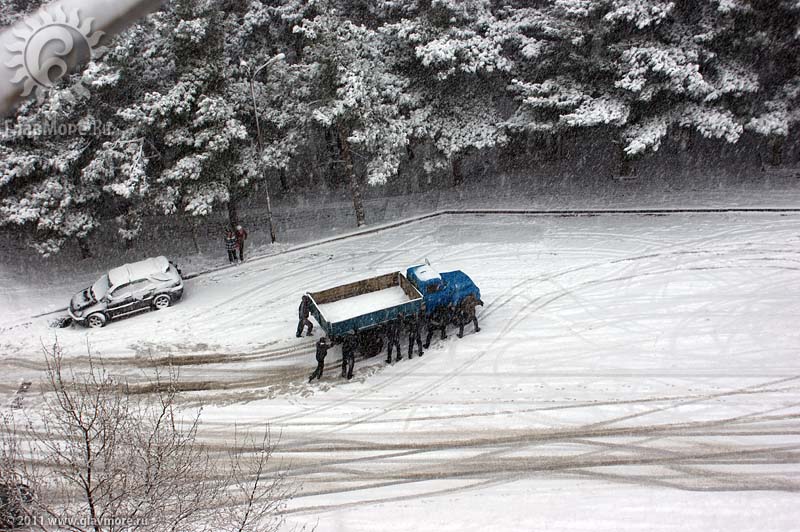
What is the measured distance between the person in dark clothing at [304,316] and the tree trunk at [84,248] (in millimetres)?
14687

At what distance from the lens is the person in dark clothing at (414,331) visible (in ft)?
50.9

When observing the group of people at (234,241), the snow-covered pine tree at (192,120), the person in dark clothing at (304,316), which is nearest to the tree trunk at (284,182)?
the snow-covered pine tree at (192,120)

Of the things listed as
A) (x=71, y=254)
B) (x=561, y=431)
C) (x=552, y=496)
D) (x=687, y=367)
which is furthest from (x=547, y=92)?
(x=71, y=254)

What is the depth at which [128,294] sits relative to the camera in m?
19.0

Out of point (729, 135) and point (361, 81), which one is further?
point (361, 81)

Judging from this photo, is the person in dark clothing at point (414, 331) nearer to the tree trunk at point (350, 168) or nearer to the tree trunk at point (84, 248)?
the tree trunk at point (350, 168)

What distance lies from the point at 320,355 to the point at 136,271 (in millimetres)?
8774

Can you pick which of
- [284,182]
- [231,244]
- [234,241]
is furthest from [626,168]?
[284,182]

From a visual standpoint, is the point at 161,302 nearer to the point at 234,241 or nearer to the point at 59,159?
the point at 234,241

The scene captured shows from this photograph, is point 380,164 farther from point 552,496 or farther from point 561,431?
point 552,496

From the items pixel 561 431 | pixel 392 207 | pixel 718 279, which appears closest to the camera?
pixel 561 431

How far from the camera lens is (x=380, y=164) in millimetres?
23906

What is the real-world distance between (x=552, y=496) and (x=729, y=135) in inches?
639

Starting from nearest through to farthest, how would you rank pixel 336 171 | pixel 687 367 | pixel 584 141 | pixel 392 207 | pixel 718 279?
pixel 687 367 < pixel 718 279 < pixel 392 207 < pixel 584 141 < pixel 336 171
